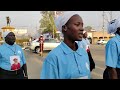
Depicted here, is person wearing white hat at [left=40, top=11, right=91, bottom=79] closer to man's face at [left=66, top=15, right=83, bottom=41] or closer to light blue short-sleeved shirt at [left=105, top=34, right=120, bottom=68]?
man's face at [left=66, top=15, right=83, bottom=41]

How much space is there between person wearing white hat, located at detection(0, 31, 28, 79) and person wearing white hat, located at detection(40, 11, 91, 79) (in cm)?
240

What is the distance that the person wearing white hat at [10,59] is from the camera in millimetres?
5125

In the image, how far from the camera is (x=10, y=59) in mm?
5250

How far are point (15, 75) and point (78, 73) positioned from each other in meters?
2.66

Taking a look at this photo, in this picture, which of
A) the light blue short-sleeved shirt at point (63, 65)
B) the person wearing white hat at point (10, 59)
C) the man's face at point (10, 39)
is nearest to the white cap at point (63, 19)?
the light blue short-sleeved shirt at point (63, 65)

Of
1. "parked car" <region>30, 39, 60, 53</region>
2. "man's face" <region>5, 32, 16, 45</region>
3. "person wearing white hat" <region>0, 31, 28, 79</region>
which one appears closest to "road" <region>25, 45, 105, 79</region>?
"person wearing white hat" <region>0, 31, 28, 79</region>

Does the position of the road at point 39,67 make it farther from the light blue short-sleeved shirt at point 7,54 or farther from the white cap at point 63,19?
the white cap at point 63,19

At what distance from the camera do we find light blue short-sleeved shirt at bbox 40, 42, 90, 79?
2.56 m

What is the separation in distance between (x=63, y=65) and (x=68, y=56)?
0.12 m

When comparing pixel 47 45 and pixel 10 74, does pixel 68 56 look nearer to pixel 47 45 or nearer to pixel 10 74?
pixel 10 74
